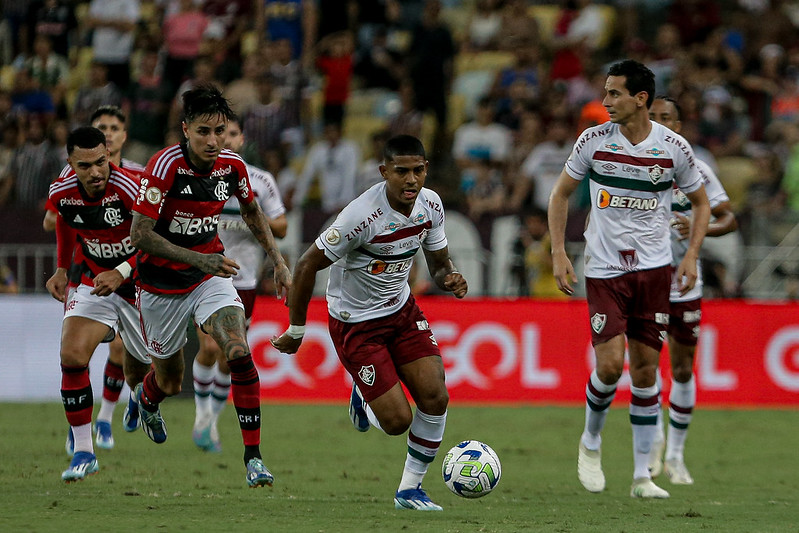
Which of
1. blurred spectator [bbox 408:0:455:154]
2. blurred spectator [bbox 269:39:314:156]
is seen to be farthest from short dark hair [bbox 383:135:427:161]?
blurred spectator [bbox 408:0:455:154]

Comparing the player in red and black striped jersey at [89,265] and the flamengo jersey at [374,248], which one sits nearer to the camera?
the flamengo jersey at [374,248]

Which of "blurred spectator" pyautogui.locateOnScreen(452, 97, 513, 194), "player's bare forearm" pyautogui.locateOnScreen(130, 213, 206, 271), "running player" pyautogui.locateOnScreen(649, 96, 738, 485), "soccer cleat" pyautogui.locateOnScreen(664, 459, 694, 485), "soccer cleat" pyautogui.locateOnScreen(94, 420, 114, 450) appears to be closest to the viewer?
"player's bare forearm" pyautogui.locateOnScreen(130, 213, 206, 271)

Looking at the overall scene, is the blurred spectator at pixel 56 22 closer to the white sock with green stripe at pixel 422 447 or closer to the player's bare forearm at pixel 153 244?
the player's bare forearm at pixel 153 244

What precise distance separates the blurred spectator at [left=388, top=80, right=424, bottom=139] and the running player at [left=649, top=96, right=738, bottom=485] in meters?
9.03

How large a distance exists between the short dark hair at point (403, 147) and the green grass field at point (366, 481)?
2.31 metres

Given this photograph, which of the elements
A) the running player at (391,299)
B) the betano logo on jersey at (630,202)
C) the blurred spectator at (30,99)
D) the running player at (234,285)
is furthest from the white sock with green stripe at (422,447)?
the blurred spectator at (30,99)

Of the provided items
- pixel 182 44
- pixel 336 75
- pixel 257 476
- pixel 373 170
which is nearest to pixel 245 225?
pixel 257 476

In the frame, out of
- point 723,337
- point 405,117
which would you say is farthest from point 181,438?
point 405,117

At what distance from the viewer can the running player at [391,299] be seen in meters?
7.99

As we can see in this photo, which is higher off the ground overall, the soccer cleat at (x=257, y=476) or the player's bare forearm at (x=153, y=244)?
the player's bare forearm at (x=153, y=244)

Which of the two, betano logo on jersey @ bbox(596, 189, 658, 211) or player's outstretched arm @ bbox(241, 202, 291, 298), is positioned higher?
betano logo on jersey @ bbox(596, 189, 658, 211)

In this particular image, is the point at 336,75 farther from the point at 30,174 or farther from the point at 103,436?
the point at 103,436

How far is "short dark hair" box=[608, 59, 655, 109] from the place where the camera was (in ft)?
29.1

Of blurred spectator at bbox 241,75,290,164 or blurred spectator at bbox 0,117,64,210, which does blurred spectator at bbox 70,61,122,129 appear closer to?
blurred spectator at bbox 0,117,64,210
